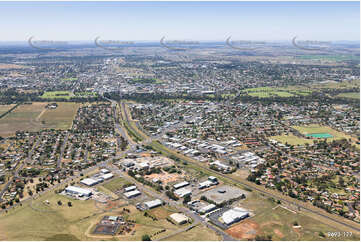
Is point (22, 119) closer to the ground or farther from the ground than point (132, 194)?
farther from the ground

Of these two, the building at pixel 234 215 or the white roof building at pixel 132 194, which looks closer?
the building at pixel 234 215

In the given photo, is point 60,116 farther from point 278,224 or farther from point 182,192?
point 278,224

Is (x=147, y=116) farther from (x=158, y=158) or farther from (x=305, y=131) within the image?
(x=305, y=131)

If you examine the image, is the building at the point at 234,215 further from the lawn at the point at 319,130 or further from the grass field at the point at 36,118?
the grass field at the point at 36,118

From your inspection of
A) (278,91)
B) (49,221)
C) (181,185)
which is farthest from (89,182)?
(278,91)

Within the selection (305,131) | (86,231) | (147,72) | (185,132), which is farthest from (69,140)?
(147,72)

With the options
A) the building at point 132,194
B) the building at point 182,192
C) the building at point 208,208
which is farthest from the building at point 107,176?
the building at point 208,208
